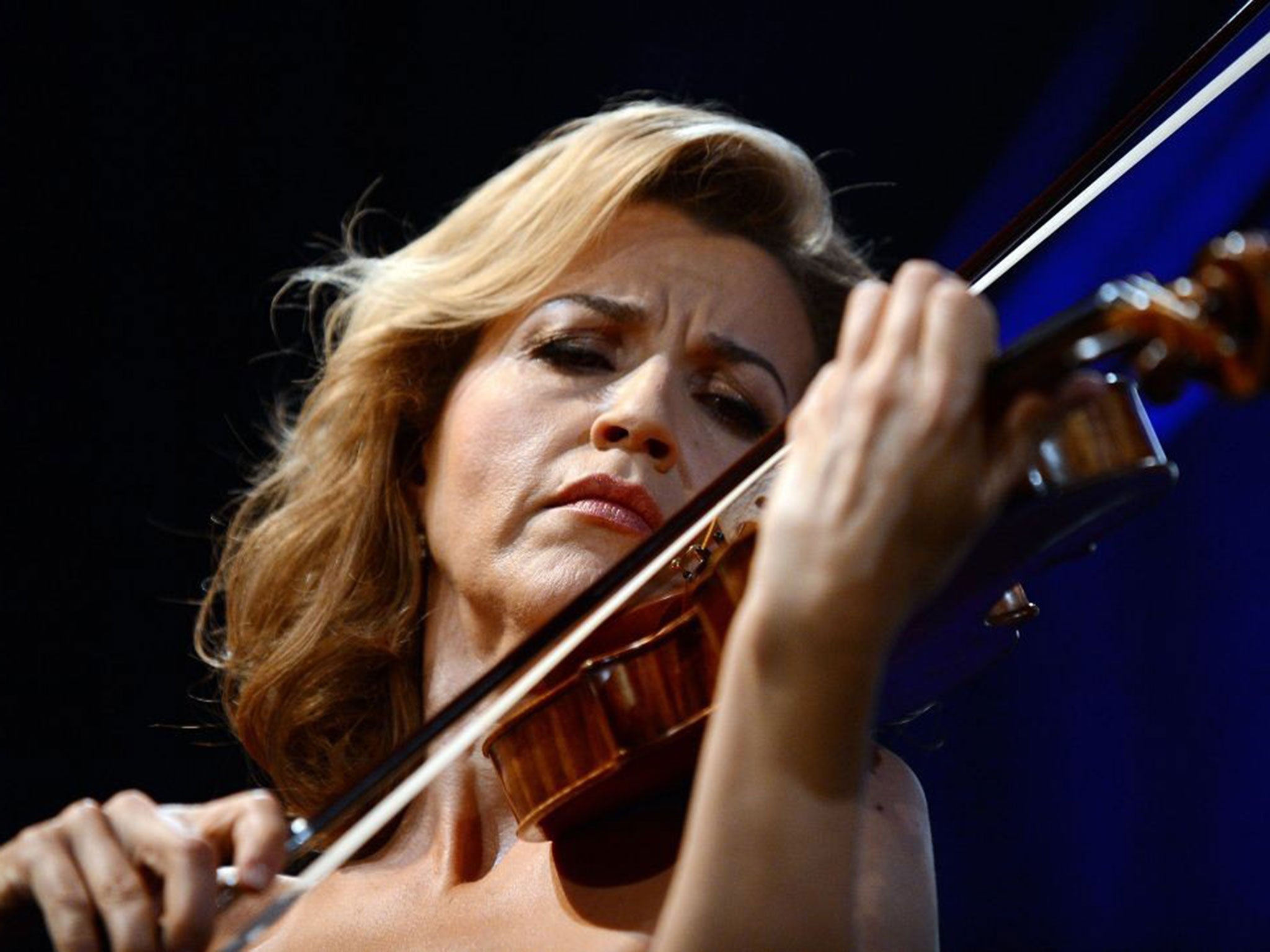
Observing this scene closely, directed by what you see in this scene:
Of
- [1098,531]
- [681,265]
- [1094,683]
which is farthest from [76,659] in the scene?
[1098,531]

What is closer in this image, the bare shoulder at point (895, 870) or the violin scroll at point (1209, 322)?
the violin scroll at point (1209, 322)

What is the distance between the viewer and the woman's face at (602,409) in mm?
1286

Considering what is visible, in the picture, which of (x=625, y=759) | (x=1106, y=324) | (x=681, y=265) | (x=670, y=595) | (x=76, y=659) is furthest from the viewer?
(x=76, y=659)

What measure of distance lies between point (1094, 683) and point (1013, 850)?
9.0 inches

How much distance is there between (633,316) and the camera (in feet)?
4.66

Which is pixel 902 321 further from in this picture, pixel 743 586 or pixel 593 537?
pixel 593 537

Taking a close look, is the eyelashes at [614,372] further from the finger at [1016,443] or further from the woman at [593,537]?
the finger at [1016,443]

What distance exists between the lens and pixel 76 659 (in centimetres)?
188

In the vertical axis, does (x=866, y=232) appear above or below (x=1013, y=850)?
above

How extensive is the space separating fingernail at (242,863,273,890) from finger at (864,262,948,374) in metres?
0.47

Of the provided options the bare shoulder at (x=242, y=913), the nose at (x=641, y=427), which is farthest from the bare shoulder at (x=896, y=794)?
the bare shoulder at (x=242, y=913)

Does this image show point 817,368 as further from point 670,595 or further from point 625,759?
point 625,759

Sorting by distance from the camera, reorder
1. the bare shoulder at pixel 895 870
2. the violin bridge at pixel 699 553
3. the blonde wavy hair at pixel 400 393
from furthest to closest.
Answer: the blonde wavy hair at pixel 400 393 → the violin bridge at pixel 699 553 → the bare shoulder at pixel 895 870

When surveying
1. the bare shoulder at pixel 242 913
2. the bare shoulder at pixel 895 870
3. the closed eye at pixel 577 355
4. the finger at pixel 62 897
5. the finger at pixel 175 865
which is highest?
the closed eye at pixel 577 355
